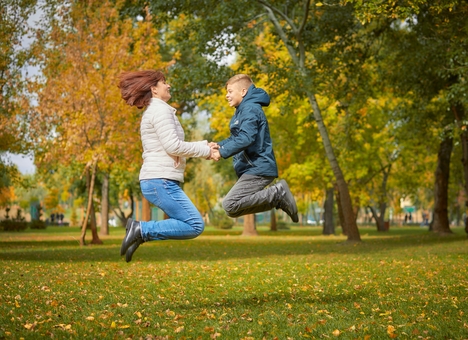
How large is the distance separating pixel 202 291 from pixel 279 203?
359 cm

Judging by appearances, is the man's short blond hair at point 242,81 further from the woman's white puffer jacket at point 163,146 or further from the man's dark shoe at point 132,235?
the man's dark shoe at point 132,235

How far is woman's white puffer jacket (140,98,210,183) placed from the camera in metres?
7.64

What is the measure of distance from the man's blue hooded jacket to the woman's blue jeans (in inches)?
28.0

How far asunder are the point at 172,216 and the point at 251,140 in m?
1.25

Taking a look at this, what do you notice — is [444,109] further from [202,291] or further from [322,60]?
[202,291]

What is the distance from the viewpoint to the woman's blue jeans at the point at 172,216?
25.5ft

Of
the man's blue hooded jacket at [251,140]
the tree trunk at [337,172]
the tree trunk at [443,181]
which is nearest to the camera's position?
the man's blue hooded jacket at [251,140]

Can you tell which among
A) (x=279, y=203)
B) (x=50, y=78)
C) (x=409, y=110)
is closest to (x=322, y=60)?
(x=409, y=110)

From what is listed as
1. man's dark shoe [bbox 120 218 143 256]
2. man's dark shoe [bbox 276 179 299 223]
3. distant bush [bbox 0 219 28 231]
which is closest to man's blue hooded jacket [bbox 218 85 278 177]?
man's dark shoe [bbox 276 179 299 223]

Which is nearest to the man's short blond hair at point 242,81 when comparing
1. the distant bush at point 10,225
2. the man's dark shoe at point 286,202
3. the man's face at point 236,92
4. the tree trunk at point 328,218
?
Result: the man's face at point 236,92

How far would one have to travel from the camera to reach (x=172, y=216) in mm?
7965

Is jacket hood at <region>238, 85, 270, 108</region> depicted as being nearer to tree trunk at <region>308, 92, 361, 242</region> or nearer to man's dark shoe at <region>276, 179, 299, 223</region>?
man's dark shoe at <region>276, 179, 299, 223</region>

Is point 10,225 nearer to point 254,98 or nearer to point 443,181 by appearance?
point 443,181

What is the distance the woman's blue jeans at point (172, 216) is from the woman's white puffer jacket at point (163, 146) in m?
0.11
